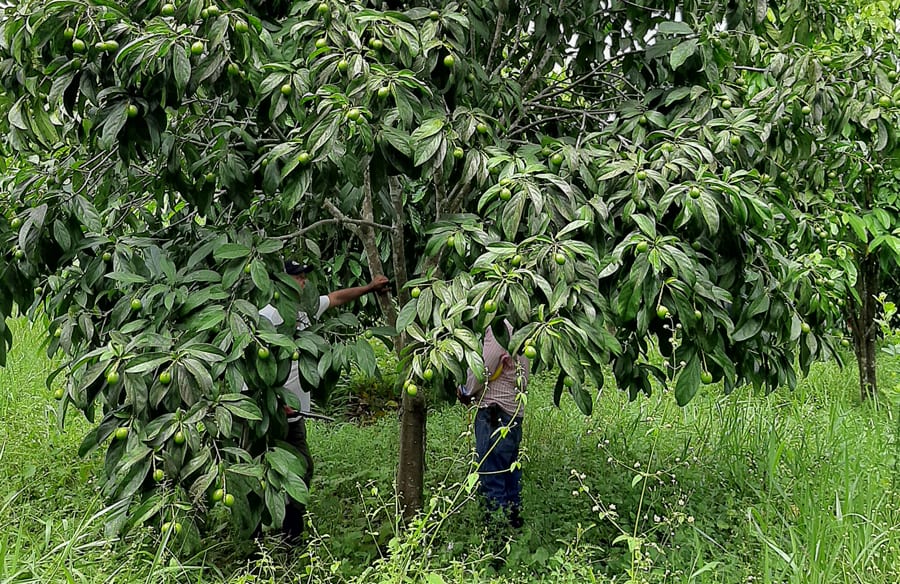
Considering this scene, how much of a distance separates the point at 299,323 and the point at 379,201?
520 mm

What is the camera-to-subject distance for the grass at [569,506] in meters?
2.79

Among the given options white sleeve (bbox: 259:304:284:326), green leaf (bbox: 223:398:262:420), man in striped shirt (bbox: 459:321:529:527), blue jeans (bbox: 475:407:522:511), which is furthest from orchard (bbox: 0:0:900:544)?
blue jeans (bbox: 475:407:522:511)

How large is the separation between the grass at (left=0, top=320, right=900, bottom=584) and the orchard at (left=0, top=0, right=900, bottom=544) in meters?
0.43

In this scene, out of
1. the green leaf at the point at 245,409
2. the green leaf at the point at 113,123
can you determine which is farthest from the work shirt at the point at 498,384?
the green leaf at the point at 113,123

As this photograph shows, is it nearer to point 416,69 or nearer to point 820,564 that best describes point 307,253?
point 416,69

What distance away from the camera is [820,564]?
2811mm

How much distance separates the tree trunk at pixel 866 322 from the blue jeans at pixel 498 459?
304cm

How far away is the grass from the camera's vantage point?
9.15ft

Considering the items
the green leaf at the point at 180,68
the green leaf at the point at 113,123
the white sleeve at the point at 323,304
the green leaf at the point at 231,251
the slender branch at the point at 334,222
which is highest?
the green leaf at the point at 180,68

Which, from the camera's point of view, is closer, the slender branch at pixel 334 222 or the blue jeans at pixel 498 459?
the slender branch at pixel 334 222

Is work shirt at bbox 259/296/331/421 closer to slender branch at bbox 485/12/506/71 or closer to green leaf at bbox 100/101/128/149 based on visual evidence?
green leaf at bbox 100/101/128/149

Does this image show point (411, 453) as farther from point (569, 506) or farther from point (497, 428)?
point (569, 506)

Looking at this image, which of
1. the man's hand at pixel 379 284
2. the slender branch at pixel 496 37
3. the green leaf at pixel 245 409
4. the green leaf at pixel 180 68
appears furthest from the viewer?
the man's hand at pixel 379 284

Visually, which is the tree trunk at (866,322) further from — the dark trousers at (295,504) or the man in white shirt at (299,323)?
the dark trousers at (295,504)
